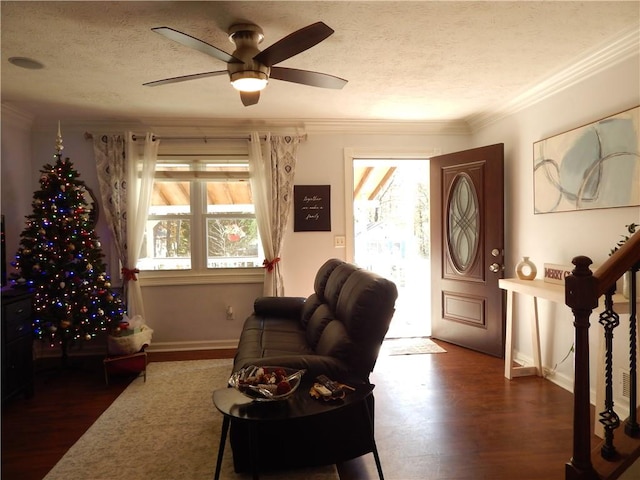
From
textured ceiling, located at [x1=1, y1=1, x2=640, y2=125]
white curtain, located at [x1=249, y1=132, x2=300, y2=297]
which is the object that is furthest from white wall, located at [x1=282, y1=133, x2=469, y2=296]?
textured ceiling, located at [x1=1, y1=1, x2=640, y2=125]

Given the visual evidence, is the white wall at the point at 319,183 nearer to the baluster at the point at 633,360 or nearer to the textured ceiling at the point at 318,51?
the textured ceiling at the point at 318,51

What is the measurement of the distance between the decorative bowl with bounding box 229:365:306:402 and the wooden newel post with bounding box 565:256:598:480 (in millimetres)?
1153

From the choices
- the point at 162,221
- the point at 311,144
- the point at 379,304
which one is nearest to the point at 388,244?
the point at 311,144

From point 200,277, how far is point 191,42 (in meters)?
2.86

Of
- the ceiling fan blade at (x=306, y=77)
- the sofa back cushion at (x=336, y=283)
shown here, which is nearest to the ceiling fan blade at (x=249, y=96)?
the ceiling fan blade at (x=306, y=77)

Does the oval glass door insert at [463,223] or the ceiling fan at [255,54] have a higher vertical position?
the ceiling fan at [255,54]

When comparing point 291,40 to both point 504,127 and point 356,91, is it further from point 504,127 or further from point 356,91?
point 504,127

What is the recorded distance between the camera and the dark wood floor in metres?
2.13

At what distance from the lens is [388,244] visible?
6680 millimetres

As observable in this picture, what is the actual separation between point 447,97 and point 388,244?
3.35 metres

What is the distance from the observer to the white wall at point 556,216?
267cm

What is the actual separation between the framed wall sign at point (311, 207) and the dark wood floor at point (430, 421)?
1.69 meters

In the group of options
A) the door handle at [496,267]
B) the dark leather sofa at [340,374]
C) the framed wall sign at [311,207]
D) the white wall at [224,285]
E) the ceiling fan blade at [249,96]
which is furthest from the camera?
the framed wall sign at [311,207]

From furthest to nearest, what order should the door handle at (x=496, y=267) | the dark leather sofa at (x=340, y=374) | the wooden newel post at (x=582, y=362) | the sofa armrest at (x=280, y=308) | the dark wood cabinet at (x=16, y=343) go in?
1. the door handle at (x=496, y=267)
2. the sofa armrest at (x=280, y=308)
3. the dark wood cabinet at (x=16, y=343)
4. the dark leather sofa at (x=340, y=374)
5. the wooden newel post at (x=582, y=362)
